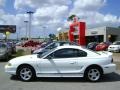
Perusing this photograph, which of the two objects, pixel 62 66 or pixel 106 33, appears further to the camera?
pixel 106 33

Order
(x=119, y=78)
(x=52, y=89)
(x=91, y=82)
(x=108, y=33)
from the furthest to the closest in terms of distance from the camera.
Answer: (x=108, y=33) → (x=119, y=78) → (x=91, y=82) → (x=52, y=89)

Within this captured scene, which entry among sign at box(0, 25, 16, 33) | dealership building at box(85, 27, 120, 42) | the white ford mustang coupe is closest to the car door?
the white ford mustang coupe

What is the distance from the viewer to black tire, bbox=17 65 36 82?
12.0m

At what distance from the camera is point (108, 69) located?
39.3 feet

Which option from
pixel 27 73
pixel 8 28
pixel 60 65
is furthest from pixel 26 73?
pixel 8 28

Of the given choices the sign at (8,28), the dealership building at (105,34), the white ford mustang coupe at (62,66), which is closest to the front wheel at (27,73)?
the white ford mustang coupe at (62,66)

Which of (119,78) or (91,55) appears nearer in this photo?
(91,55)

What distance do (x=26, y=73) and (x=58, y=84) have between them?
1.48 metres

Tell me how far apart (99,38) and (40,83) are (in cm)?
6438

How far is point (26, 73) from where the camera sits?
1199cm

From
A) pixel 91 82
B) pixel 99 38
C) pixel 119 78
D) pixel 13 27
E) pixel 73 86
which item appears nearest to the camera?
pixel 73 86

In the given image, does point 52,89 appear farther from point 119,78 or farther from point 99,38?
point 99,38

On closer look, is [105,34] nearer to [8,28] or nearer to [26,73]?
[8,28]

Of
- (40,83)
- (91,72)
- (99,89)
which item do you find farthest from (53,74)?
(99,89)
